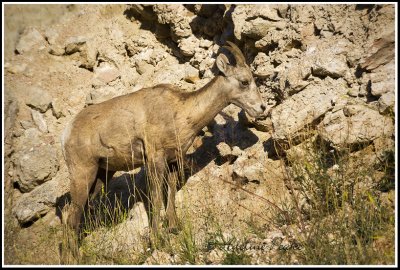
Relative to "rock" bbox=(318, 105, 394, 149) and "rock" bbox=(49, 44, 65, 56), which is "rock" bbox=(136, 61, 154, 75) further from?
"rock" bbox=(318, 105, 394, 149)

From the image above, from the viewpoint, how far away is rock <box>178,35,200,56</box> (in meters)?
9.65

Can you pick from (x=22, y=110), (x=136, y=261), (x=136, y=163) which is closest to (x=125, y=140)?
(x=136, y=163)

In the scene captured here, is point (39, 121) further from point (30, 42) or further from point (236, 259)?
point (236, 259)

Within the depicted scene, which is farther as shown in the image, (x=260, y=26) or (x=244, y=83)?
(x=260, y=26)

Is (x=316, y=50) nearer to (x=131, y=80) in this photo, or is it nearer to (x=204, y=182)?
(x=204, y=182)

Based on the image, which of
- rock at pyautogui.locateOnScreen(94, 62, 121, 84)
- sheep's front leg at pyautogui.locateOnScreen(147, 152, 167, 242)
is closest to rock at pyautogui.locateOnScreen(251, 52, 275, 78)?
sheep's front leg at pyautogui.locateOnScreen(147, 152, 167, 242)

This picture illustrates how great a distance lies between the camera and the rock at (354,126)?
5.92m

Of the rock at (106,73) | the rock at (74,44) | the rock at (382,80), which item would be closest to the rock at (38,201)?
the rock at (106,73)

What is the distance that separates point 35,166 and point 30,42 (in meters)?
3.83

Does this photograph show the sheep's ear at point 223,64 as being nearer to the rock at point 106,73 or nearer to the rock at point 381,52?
the rock at point 381,52

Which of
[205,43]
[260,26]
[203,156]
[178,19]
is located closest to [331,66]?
[260,26]

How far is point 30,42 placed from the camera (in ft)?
36.4

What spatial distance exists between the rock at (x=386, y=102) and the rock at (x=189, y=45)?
4.67 meters

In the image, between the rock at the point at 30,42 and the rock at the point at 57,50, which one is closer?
the rock at the point at 57,50
